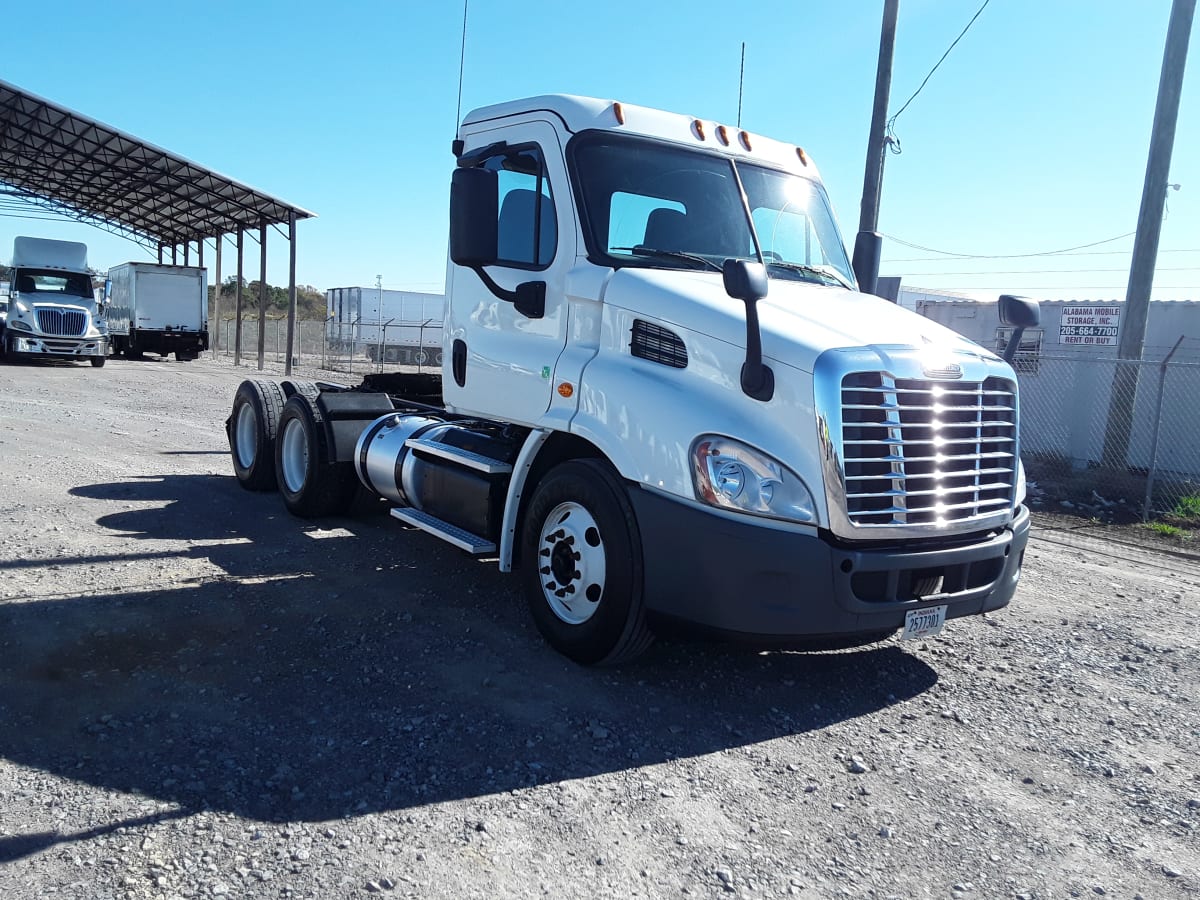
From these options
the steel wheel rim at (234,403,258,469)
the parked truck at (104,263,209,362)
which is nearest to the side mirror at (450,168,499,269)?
the steel wheel rim at (234,403,258,469)

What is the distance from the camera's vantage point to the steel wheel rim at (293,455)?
8.33m

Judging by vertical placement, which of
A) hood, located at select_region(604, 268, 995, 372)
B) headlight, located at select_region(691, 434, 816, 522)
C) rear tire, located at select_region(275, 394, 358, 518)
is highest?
hood, located at select_region(604, 268, 995, 372)

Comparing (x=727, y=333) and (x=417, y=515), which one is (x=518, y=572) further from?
(x=727, y=333)

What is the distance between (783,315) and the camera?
4484mm

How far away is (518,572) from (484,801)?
10.7ft

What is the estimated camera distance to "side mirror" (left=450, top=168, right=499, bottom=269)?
4969 millimetres

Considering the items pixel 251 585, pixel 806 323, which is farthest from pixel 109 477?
pixel 806 323

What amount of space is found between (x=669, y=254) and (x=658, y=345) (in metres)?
0.74

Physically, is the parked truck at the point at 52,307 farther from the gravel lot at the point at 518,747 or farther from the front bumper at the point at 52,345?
the gravel lot at the point at 518,747

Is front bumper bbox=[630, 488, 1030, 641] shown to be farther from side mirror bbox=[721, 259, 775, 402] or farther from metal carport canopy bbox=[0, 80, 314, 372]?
metal carport canopy bbox=[0, 80, 314, 372]

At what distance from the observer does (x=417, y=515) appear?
6.41 metres

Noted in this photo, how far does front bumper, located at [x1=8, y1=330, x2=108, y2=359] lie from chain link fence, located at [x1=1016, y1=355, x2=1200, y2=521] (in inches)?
971

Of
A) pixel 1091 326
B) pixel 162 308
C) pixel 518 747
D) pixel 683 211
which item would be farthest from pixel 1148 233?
pixel 162 308

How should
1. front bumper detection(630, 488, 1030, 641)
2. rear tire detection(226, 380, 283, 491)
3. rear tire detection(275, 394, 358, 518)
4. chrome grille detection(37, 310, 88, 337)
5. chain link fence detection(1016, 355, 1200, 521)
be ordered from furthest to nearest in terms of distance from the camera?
chrome grille detection(37, 310, 88, 337), chain link fence detection(1016, 355, 1200, 521), rear tire detection(226, 380, 283, 491), rear tire detection(275, 394, 358, 518), front bumper detection(630, 488, 1030, 641)
